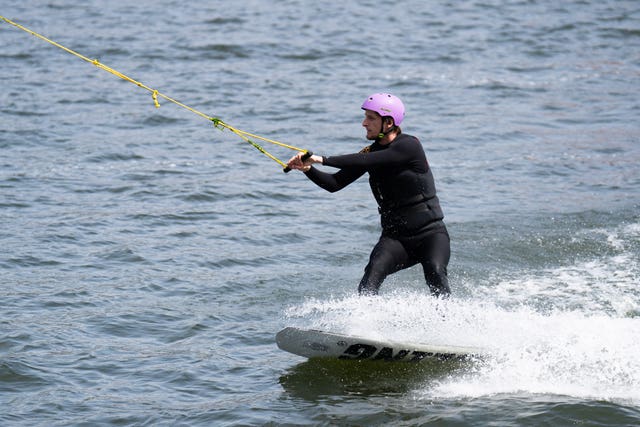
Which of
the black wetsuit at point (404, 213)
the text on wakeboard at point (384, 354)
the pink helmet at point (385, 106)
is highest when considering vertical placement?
the pink helmet at point (385, 106)

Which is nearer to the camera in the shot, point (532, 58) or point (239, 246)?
point (239, 246)

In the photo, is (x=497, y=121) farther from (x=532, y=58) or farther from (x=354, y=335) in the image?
(x=354, y=335)

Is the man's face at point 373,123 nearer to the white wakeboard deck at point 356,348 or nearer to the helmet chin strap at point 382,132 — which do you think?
the helmet chin strap at point 382,132

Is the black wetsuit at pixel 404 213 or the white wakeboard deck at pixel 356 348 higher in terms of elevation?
the black wetsuit at pixel 404 213

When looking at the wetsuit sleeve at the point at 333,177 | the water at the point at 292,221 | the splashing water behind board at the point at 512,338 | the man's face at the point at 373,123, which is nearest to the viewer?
the splashing water behind board at the point at 512,338

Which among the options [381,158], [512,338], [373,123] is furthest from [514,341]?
[373,123]

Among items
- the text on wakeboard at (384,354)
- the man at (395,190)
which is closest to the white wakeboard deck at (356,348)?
the text on wakeboard at (384,354)

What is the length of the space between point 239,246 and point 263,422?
513 cm

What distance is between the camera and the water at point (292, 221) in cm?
921

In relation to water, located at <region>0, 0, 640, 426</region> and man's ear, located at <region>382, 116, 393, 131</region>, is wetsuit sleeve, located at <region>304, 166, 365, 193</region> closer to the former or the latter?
man's ear, located at <region>382, 116, 393, 131</region>

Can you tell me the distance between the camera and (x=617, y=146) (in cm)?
1927

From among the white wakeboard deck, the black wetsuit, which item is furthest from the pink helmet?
the white wakeboard deck

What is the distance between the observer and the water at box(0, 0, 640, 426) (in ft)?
30.2

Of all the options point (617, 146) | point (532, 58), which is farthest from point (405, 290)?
point (532, 58)
